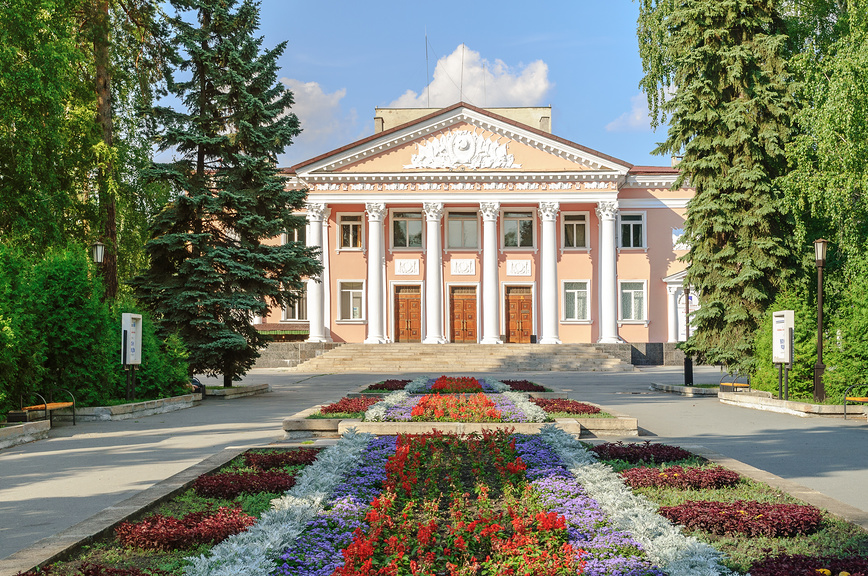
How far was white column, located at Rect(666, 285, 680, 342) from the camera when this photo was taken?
42062mm

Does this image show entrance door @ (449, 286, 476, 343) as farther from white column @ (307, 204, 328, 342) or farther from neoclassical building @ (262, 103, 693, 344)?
white column @ (307, 204, 328, 342)

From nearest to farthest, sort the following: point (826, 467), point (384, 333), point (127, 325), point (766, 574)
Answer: point (766, 574)
point (826, 467)
point (127, 325)
point (384, 333)

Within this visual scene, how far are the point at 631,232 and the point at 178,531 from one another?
131 ft

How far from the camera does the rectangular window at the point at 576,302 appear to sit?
139ft

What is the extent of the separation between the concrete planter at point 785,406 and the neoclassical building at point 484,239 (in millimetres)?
21008

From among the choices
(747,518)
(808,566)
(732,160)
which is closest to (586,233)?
(732,160)

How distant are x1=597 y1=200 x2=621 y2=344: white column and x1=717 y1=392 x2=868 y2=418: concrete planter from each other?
20982 mm

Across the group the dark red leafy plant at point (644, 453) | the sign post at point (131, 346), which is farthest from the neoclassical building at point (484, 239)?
the dark red leafy plant at point (644, 453)

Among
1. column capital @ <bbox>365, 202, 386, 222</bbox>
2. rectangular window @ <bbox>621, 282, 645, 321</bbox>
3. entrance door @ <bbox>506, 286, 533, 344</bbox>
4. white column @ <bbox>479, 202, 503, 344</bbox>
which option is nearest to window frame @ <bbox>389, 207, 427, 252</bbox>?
column capital @ <bbox>365, 202, 386, 222</bbox>

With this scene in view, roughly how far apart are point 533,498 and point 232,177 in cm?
1741

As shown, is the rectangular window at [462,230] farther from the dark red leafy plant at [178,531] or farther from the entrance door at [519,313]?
the dark red leafy plant at [178,531]

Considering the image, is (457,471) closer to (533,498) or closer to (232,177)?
(533,498)

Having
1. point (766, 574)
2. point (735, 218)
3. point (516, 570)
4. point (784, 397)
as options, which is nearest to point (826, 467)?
point (766, 574)

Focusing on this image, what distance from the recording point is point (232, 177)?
22.0m
